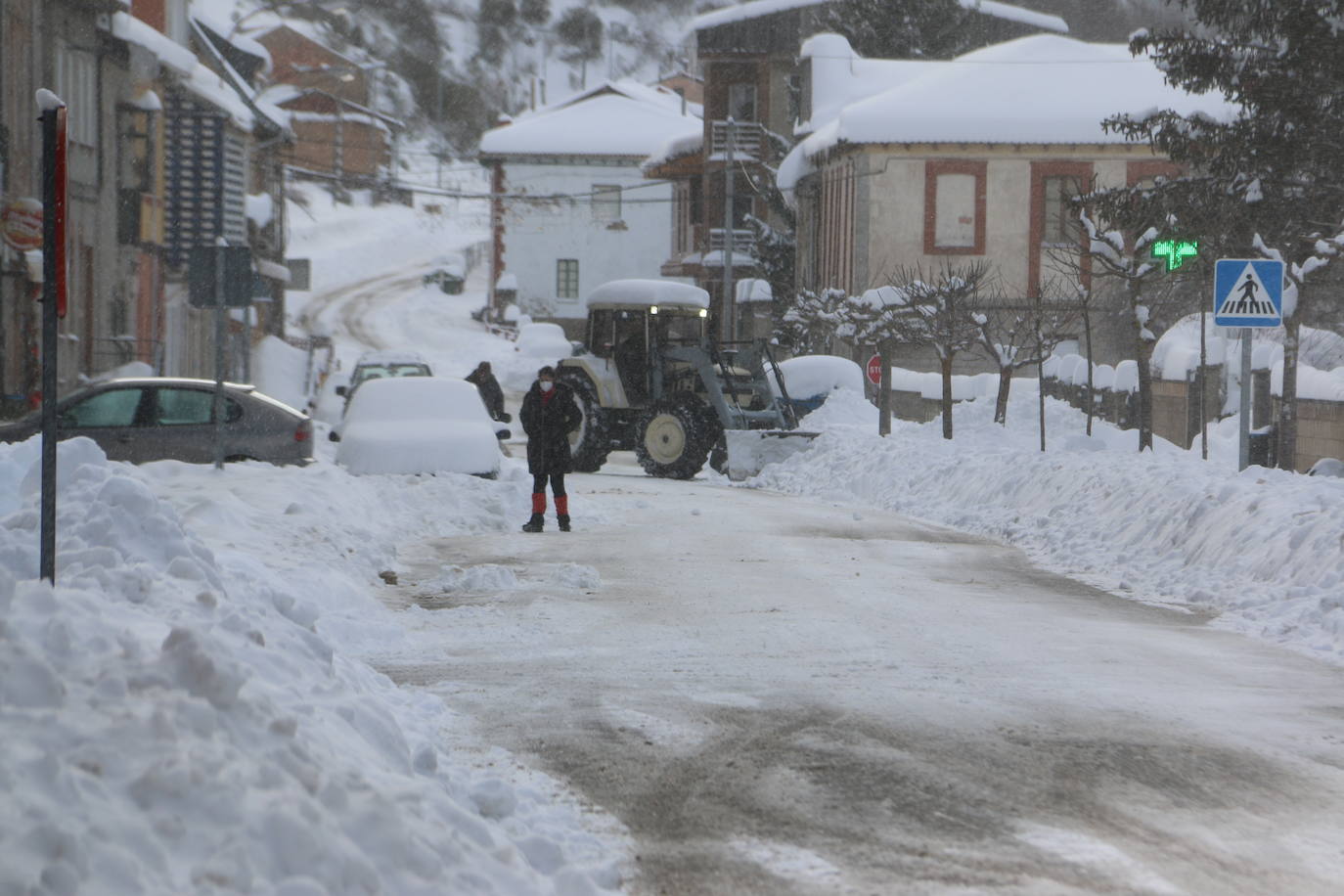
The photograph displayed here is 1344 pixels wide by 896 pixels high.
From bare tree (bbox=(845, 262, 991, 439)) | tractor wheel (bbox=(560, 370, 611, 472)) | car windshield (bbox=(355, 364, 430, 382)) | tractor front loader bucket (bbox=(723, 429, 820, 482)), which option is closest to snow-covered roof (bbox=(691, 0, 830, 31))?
bare tree (bbox=(845, 262, 991, 439))

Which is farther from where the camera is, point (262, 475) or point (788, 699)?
point (262, 475)

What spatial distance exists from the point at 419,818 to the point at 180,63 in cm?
3729

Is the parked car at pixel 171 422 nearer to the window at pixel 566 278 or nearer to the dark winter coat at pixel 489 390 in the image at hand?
the dark winter coat at pixel 489 390

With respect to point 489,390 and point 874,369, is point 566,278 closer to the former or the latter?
point 874,369

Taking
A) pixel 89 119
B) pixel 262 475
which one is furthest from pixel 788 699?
pixel 89 119

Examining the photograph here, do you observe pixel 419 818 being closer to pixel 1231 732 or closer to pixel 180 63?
pixel 1231 732

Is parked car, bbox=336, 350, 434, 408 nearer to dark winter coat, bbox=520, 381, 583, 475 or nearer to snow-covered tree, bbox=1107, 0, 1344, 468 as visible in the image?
snow-covered tree, bbox=1107, 0, 1344, 468

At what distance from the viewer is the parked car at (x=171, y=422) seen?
701 inches

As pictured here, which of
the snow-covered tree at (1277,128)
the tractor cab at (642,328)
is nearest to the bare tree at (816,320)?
the tractor cab at (642,328)

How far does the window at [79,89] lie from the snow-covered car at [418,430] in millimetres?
14595

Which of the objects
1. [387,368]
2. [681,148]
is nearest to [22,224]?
[387,368]

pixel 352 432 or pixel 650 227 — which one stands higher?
pixel 650 227

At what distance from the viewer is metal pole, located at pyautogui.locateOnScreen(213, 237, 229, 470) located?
55.1 feet

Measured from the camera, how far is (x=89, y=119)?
33.8 m
